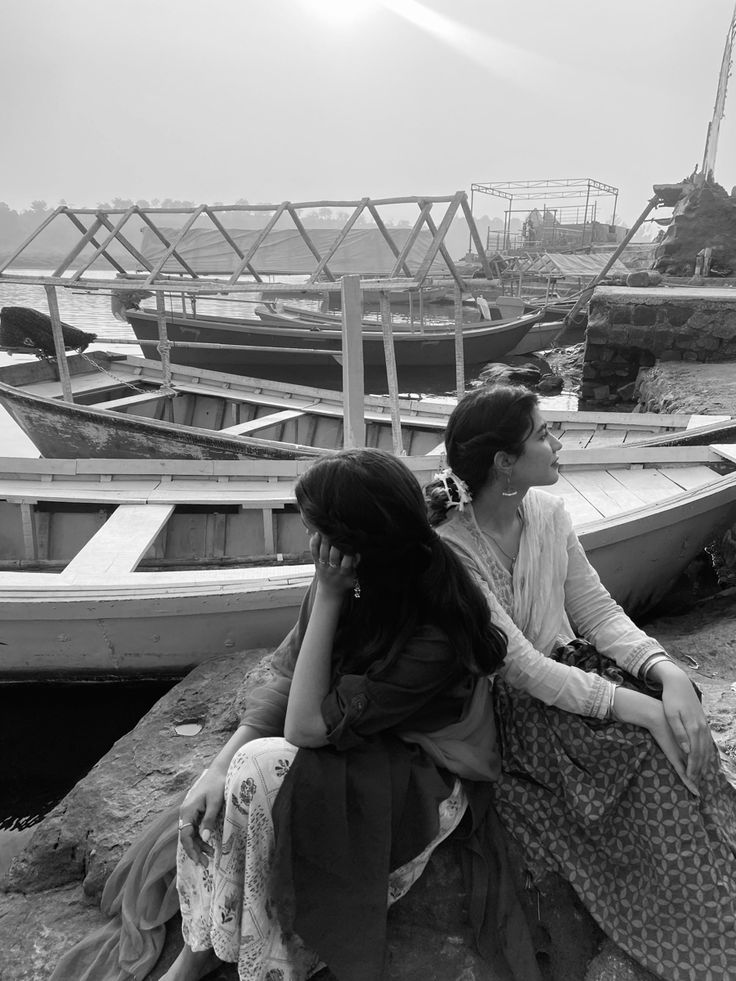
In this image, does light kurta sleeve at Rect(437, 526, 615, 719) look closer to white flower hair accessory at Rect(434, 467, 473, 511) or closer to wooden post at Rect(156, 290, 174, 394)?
white flower hair accessory at Rect(434, 467, 473, 511)

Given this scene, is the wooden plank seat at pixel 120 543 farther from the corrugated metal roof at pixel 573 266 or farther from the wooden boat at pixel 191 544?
the corrugated metal roof at pixel 573 266

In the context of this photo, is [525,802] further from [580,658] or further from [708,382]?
[708,382]

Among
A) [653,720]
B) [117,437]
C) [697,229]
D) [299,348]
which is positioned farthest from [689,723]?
[697,229]

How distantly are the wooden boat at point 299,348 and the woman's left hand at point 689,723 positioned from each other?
13.0 meters

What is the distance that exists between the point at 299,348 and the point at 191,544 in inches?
419

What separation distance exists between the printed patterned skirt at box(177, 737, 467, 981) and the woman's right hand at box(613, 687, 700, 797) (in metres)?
0.47

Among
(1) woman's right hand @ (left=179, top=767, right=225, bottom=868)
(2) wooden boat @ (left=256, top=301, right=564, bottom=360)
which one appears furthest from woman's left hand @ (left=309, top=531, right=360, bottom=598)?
(2) wooden boat @ (left=256, top=301, right=564, bottom=360)

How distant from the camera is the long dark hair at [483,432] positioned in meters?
1.66

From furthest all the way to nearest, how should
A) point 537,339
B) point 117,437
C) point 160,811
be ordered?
point 537,339
point 117,437
point 160,811

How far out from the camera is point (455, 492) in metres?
1.71

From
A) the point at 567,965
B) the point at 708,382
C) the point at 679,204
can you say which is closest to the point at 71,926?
the point at 567,965

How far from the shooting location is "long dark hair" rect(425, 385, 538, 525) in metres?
1.66

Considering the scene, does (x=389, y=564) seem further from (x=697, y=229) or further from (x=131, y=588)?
(x=697, y=229)

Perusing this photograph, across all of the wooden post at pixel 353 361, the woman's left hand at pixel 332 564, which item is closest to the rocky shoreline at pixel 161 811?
the woman's left hand at pixel 332 564
